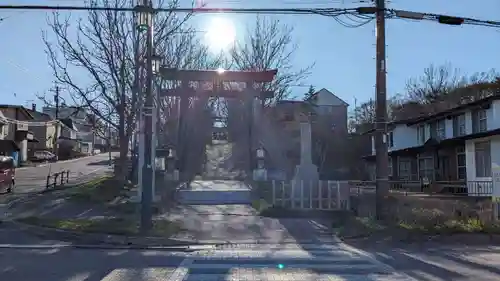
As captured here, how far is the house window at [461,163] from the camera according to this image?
35.6 m

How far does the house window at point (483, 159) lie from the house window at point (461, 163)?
9.37 feet

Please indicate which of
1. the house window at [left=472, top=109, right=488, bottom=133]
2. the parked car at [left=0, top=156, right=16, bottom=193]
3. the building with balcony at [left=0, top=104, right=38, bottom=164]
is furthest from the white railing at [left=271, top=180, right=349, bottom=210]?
the building with balcony at [left=0, top=104, right=38, bottom=164]

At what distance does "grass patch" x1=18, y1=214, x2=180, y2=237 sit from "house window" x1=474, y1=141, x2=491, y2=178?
68.0 feet

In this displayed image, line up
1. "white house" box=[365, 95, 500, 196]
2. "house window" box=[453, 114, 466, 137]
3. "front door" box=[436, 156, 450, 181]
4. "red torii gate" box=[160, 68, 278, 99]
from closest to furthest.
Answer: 1. "white house" box=[365, 95, 500, 196]
2. "red torii gate" box=[160, 68, 278, 99]
3. "house window" box=[453, 114, 466, 137]
4. "front door" box=[436, 156, 450, 181]

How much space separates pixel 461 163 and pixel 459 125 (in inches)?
103

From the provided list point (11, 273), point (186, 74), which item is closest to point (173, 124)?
point (186, 74)

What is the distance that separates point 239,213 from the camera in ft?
72.6

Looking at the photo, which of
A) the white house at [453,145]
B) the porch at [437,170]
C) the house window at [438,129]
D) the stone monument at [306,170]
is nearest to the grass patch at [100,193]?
the stone monument at [306,170]

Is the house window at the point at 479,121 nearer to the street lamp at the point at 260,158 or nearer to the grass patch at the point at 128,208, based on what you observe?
the street lamp at the point at 260,158

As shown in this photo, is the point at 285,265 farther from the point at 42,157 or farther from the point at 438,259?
the point at 42,157

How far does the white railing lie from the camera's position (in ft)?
73.6

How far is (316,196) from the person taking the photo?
2302 cm

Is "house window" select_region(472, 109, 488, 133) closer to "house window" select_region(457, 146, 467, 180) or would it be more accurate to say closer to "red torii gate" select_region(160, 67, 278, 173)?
"house window" select_region(457, 146, 467, 180)

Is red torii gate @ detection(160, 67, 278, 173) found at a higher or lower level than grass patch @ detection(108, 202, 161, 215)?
higher
